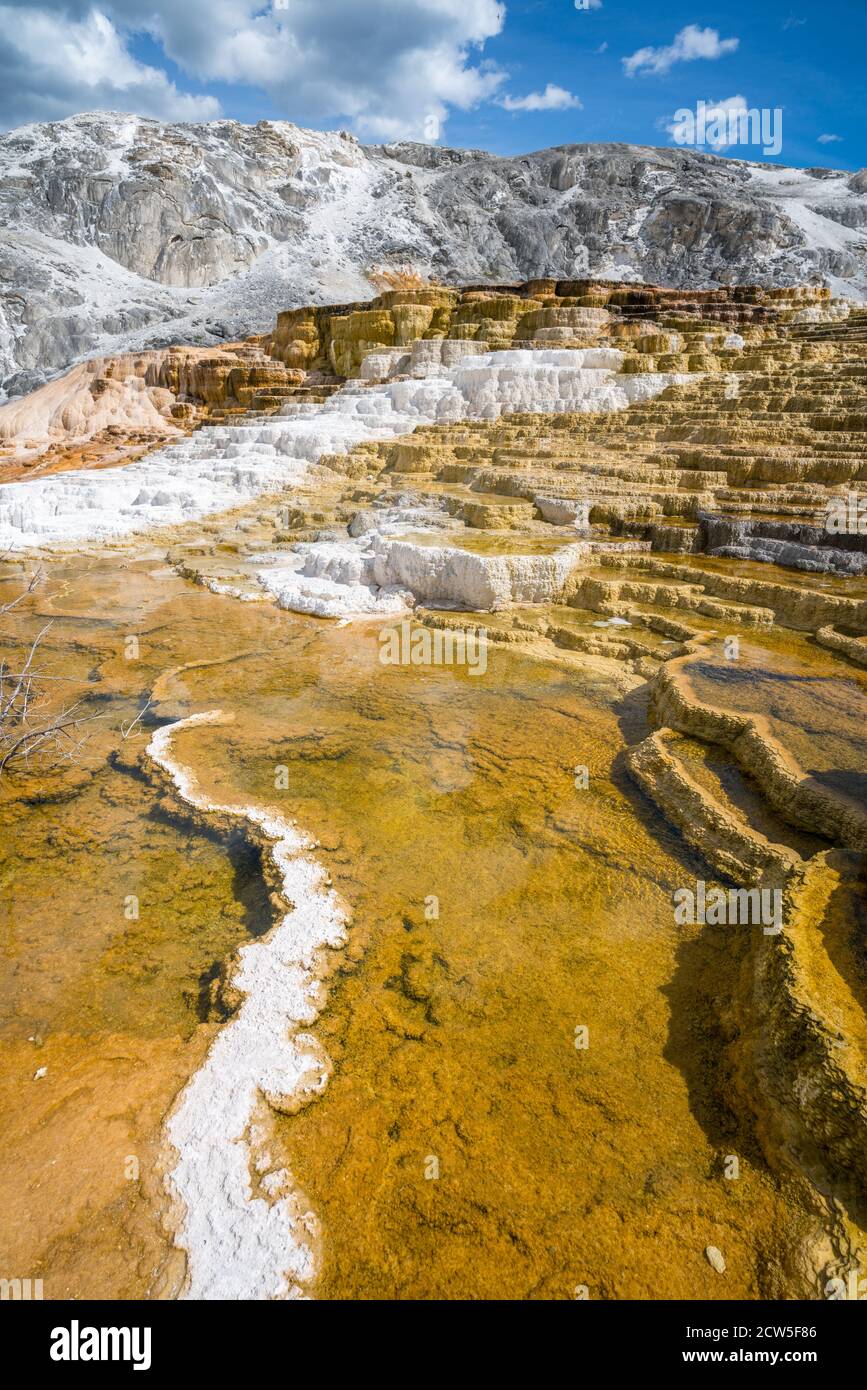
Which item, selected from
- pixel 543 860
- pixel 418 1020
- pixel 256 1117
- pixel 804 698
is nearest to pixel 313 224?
pixel 804 698

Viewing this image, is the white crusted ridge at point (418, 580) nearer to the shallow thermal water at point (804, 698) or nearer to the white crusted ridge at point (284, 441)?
the shallow thermal water at point (804, 698)

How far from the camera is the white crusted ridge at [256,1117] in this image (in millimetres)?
1747

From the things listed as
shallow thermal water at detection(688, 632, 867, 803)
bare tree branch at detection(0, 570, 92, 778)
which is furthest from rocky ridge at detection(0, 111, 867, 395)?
shallow thermal water at detection(688, 632, 867, 803)

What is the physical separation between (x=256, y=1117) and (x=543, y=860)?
1.76 metres

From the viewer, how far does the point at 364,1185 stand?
1.94 m

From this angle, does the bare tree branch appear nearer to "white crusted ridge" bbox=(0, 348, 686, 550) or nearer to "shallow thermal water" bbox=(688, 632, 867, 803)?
"shallow thermal water" bbox=(688, 632, 867, 803)

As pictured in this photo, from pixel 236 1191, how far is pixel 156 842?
1.99 meters

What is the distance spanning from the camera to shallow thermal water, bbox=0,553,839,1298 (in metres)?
1.79

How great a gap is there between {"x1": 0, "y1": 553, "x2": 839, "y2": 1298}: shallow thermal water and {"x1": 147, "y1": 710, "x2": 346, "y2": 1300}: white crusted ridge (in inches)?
1.9

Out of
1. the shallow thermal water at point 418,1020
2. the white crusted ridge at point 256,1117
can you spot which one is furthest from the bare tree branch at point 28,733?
the white crusted ridge at point 256,1117

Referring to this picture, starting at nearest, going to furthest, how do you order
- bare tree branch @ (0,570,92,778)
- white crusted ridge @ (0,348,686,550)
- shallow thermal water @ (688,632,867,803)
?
1. shallow thermal water @ (688,632,867,803)
2. bare tree branch @ (0,570,92,778)
3. white crusted ridge @ (0,348,686,550)

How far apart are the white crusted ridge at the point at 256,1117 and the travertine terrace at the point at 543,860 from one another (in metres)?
0.01

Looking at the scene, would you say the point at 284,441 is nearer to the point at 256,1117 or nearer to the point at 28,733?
the point at 28,733
